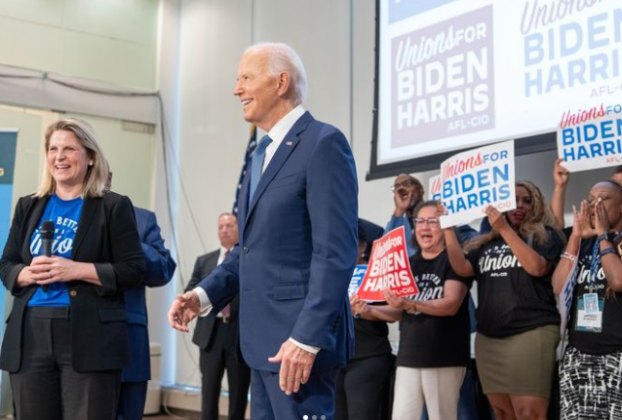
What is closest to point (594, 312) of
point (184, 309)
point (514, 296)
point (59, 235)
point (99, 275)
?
point (514, 296)

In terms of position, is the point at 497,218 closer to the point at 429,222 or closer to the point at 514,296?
the point at 514,296

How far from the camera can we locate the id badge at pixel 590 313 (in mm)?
3029

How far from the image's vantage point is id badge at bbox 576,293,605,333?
9.94 ft

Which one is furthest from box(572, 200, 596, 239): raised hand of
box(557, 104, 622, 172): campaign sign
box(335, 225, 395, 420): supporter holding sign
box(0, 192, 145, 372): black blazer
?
box(0, 192, 145, 372): black blazer

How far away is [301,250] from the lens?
1.81 metres

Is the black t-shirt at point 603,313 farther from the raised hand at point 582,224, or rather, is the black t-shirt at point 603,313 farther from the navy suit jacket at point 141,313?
the navy suit jacket at point 141,313

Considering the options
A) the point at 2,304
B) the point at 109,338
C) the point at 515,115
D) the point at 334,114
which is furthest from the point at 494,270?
the point at 334,114

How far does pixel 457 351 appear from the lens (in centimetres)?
361

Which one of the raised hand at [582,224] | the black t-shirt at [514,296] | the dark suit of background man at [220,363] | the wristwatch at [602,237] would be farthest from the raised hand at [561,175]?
the dark suit of background man at [220,363]

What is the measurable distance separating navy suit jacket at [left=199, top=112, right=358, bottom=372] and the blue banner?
1.30m

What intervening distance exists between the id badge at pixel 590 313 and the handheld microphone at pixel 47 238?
2075 mm

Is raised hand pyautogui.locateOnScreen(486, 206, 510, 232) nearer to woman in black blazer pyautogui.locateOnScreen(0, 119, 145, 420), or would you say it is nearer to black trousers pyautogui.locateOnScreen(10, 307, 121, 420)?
woman in black blazer pyautogui.locateOnScreen(0, 119, 145, 420)

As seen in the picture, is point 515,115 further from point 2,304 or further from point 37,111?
point 37,111

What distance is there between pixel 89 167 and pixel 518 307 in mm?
1954
